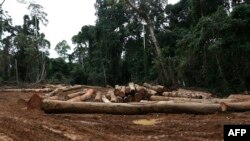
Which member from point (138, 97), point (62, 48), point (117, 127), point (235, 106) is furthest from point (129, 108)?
point (62, 48)

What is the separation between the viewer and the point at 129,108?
414 inches

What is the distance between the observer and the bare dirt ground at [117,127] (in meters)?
7.05

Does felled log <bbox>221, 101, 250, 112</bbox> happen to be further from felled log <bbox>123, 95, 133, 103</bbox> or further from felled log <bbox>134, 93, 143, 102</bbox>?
felled log <bbox>123, 95, 133, 103</bbox>

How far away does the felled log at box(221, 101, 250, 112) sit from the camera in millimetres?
10406

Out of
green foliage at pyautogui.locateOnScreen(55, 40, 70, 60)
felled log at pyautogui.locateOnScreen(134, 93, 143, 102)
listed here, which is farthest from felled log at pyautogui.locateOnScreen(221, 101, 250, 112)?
green foliage at pyautogui.locateOnScreen(55, 40, 70, 60)

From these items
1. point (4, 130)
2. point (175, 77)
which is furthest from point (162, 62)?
point (4, 130)

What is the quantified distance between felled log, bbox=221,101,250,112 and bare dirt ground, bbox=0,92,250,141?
0.27 meters

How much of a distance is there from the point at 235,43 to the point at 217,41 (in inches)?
36.3

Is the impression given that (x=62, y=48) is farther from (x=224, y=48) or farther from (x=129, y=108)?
(x=129, y=108)

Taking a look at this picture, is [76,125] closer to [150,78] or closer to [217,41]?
[217,41]

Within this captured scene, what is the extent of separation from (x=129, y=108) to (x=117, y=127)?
81.5 inches

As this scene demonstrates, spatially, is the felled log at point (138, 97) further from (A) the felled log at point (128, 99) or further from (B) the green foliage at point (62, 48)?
(B) the green foliage at point (62, 48)

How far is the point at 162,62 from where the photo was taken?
957 inches

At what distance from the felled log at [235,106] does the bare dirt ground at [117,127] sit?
0.88 feet
